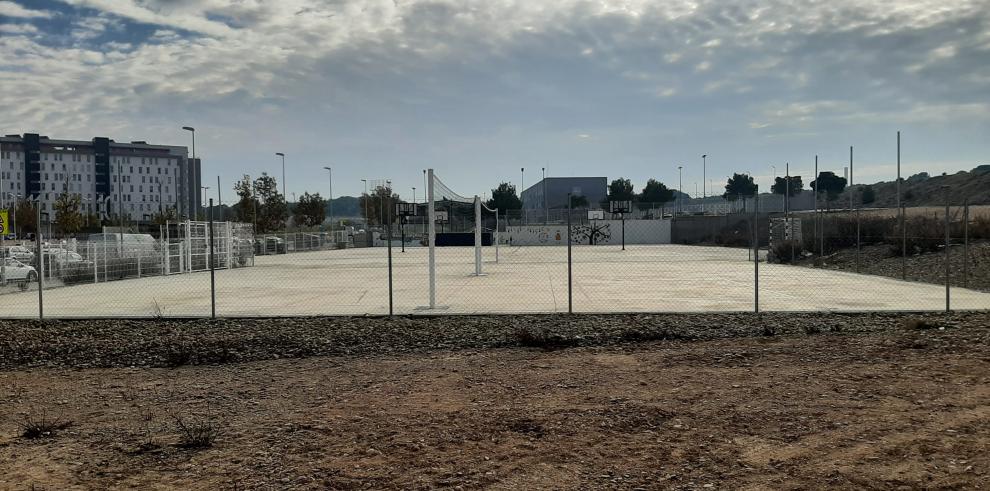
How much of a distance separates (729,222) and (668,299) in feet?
174

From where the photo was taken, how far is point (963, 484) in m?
4.70

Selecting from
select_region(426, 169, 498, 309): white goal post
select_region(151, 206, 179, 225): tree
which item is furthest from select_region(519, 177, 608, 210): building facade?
select_region(426, 169, 498, 309): white goal post

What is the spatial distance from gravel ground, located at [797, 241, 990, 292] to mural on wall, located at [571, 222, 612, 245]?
137ft

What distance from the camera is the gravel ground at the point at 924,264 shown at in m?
20.9

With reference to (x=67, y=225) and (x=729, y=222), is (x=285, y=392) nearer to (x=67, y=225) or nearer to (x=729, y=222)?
(x=729, y=222)

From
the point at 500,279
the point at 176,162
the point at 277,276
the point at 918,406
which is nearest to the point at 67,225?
the point at 277,276

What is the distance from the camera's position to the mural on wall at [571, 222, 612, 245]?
7312 cm

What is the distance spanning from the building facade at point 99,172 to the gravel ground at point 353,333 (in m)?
126

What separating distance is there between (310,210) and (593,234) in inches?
1302

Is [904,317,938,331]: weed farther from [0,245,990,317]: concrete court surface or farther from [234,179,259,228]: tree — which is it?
[234,179,259,228]: tree

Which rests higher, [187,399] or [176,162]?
[176,162]

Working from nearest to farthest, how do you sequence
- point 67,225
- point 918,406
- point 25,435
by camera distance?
Result: point 25,435 < point 918,406 < point 67,225

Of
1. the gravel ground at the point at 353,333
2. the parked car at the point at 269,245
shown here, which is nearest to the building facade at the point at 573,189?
the parked car at the point at 269,245

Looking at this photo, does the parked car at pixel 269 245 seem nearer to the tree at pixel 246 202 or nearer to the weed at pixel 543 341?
the tree at pixel 246 202
